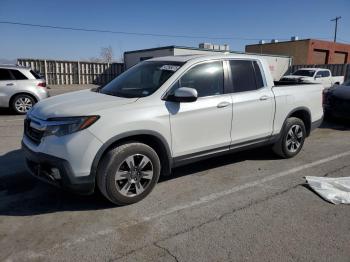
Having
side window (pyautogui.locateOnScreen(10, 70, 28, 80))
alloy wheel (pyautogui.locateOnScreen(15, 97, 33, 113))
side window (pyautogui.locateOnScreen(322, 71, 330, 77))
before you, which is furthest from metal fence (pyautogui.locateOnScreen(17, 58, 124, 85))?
side window (pyautogui.locateOnScreen(322, 71, 330, 77))

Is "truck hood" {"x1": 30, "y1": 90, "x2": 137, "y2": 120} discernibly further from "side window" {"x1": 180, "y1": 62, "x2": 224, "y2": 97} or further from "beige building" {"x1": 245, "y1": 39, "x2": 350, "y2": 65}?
"beige building" {"x1": 245, "y1": 39, "x2": 350, "y2": 65}

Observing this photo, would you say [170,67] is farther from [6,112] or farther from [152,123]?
[6,112]

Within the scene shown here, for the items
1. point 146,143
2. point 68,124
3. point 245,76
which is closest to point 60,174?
point 68,124

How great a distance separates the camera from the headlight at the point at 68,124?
11.3ft

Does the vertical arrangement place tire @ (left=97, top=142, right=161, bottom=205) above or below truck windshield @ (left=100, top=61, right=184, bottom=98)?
below

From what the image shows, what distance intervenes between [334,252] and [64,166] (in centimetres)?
280

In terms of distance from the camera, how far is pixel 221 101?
176 inches

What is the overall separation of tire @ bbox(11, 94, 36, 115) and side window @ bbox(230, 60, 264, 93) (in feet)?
25.9

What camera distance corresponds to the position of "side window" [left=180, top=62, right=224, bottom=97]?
4293 mm

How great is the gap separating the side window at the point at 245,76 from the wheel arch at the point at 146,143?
149cm

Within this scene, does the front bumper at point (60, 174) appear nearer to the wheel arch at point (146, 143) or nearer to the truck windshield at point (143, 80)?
the wheel arch at point (146, 143)

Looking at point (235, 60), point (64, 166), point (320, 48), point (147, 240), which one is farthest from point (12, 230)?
point (320, 48)

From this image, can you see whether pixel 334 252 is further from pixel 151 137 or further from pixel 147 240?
pixel 151 137

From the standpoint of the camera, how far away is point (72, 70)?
84.4ft
